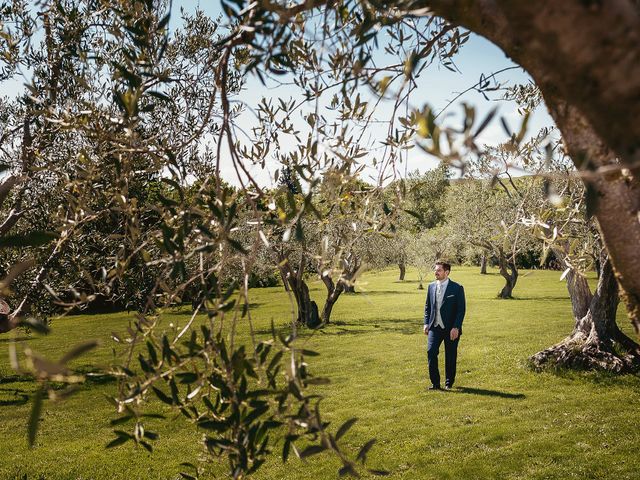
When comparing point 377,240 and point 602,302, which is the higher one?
point 377,240

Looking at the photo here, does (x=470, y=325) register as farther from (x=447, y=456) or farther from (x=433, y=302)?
(x=447, y=456)

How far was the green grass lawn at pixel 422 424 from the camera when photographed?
7.99 meters

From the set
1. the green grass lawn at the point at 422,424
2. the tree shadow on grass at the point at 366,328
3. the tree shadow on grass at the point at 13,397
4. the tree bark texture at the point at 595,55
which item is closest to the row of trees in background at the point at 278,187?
the tree bark texture at the point at 595,55

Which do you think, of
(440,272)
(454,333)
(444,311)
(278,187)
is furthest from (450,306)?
(278,187)

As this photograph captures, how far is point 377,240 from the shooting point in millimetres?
34438

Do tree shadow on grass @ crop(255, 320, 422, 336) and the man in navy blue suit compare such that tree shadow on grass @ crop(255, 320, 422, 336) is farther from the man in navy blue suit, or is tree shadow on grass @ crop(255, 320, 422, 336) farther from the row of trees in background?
the row of trees in background

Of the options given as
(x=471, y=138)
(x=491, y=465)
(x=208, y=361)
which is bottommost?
(x=491, y=465)

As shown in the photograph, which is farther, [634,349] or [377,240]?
[377,240]

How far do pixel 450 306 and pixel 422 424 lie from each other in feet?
8.14

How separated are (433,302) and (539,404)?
9.28 ft

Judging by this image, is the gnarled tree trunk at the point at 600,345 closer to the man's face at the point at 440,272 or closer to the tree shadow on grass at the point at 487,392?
the tree shadow on grass at the point at 487,392

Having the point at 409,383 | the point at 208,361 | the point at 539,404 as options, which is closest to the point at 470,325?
the point at 409,383

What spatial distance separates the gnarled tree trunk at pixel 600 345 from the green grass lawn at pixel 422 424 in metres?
0.58

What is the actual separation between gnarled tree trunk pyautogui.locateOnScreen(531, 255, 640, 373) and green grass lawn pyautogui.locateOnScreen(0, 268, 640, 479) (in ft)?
1.90
